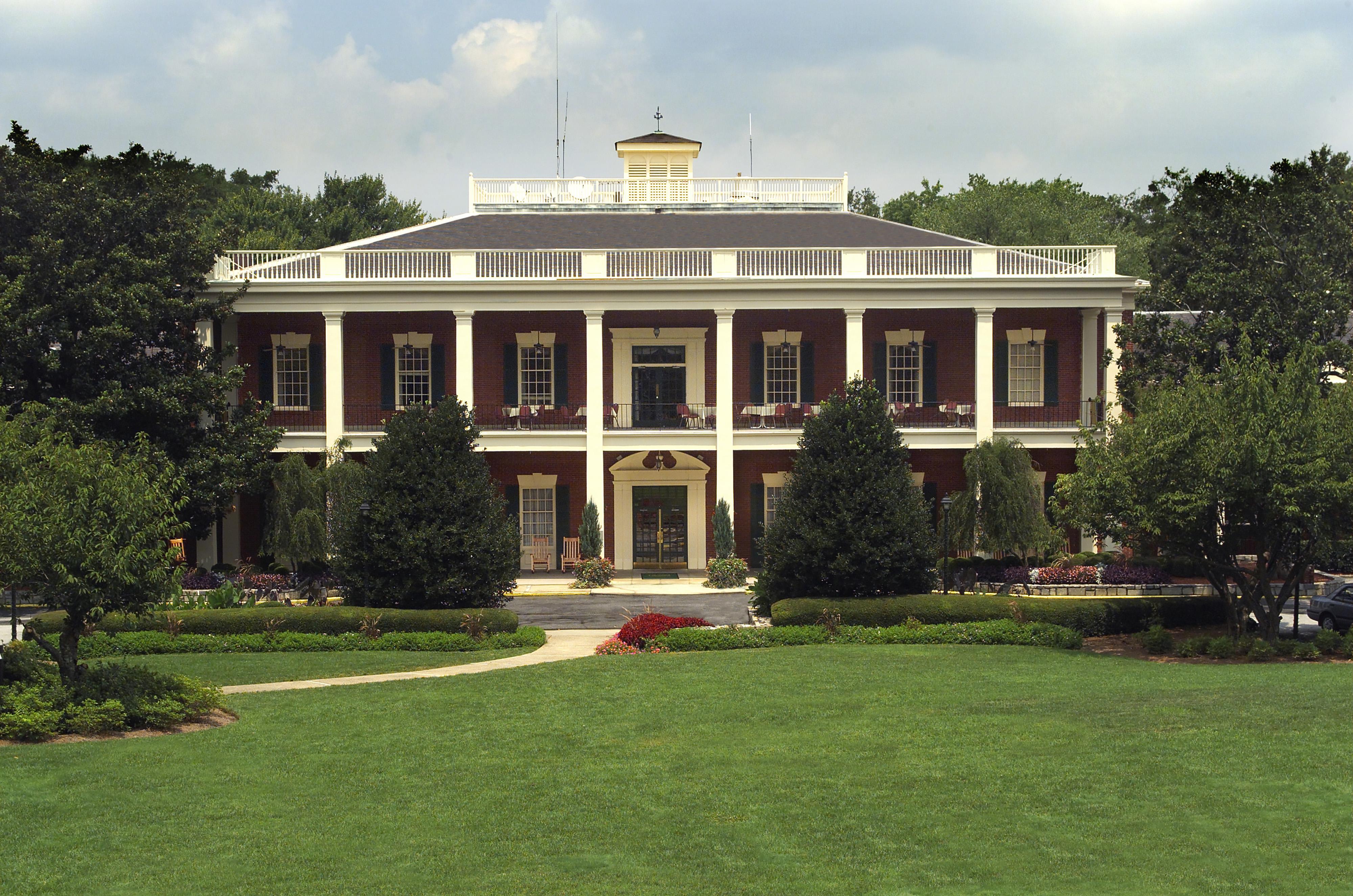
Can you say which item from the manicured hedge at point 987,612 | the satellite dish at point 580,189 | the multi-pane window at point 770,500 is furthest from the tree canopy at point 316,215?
the manicured hedge at point 987,612

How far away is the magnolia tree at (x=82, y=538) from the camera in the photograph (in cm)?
2022

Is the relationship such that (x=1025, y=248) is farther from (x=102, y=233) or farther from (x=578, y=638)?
(x=102, y=233)

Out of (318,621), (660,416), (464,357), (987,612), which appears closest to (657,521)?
(660,416)

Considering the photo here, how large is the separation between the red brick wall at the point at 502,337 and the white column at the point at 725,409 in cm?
467

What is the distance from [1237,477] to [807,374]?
19.3m

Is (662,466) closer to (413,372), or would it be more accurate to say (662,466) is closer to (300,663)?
(413,372)

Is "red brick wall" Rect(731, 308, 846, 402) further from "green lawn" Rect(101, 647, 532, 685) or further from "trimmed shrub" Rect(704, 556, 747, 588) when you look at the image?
"green lawn" Rect(101, 647, 532, 685)

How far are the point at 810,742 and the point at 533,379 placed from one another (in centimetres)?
2808

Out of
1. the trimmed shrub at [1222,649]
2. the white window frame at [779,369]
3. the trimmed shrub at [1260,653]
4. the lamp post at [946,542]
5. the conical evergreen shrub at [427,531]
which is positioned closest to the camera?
the trimmed shrub at [1260,653]

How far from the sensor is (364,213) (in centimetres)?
7850

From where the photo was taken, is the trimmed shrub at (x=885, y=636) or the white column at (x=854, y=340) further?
the white column at (x=854, y=340)

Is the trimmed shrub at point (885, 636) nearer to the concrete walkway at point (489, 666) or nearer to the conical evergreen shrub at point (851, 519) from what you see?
the conical evergreen shrub at point (851, 519)

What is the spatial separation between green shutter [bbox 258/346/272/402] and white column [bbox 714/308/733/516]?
14.0 m

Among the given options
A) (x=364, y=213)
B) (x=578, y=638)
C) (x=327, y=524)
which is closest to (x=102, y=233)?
(x=327, y=524)
